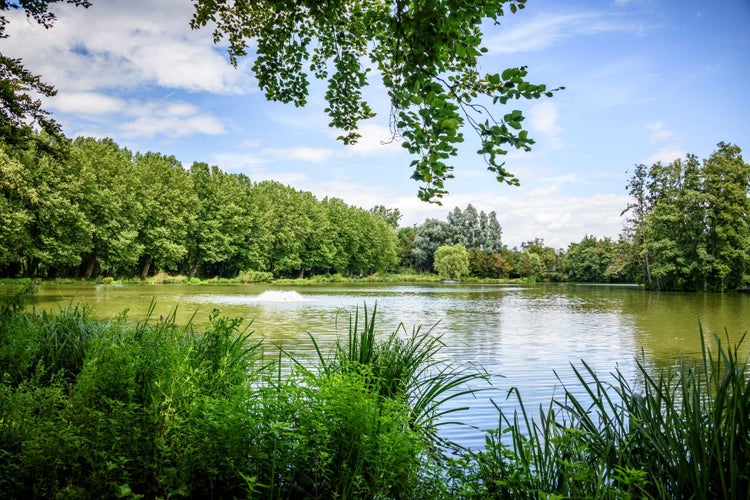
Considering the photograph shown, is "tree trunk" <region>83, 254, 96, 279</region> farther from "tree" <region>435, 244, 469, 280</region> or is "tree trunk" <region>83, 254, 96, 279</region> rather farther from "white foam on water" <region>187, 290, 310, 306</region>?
"tree" <region>435, 244, 469, 280</region>

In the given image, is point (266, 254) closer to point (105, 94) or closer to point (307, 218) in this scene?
point (307, 218)

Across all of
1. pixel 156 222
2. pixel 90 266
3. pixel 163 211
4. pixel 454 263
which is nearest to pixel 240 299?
pixel 90 266

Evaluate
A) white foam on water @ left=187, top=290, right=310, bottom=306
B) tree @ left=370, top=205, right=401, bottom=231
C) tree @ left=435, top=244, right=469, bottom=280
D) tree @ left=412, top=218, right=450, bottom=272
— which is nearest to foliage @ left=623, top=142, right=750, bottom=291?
tree @ left=435, top=244, right=469, bottom=280

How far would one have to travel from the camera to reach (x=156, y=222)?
142 ft

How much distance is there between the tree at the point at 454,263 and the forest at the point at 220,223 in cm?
91

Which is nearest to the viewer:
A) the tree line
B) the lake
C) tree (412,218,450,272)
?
the lake

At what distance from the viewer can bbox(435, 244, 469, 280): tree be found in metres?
66.1

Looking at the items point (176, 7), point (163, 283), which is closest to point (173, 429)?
point (176, 7)

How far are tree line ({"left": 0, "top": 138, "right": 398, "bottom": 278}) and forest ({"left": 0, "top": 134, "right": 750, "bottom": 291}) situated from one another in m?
0.12

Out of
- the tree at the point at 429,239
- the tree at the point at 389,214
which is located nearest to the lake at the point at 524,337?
the tree at the point at 429,239

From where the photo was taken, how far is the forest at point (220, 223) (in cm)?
3216

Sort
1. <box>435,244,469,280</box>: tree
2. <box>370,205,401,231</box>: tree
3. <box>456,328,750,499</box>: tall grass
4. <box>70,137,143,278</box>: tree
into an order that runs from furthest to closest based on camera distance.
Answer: <box>370,205,401,231</box>: tree < <box>435,244,469,280</box>: tree < <box>70,137,143,278</box>: tree < <box>456,328,750,499</box>: tall grass

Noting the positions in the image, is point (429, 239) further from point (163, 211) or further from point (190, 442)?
point (190, 442)

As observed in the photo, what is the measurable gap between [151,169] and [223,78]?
40.2 m
